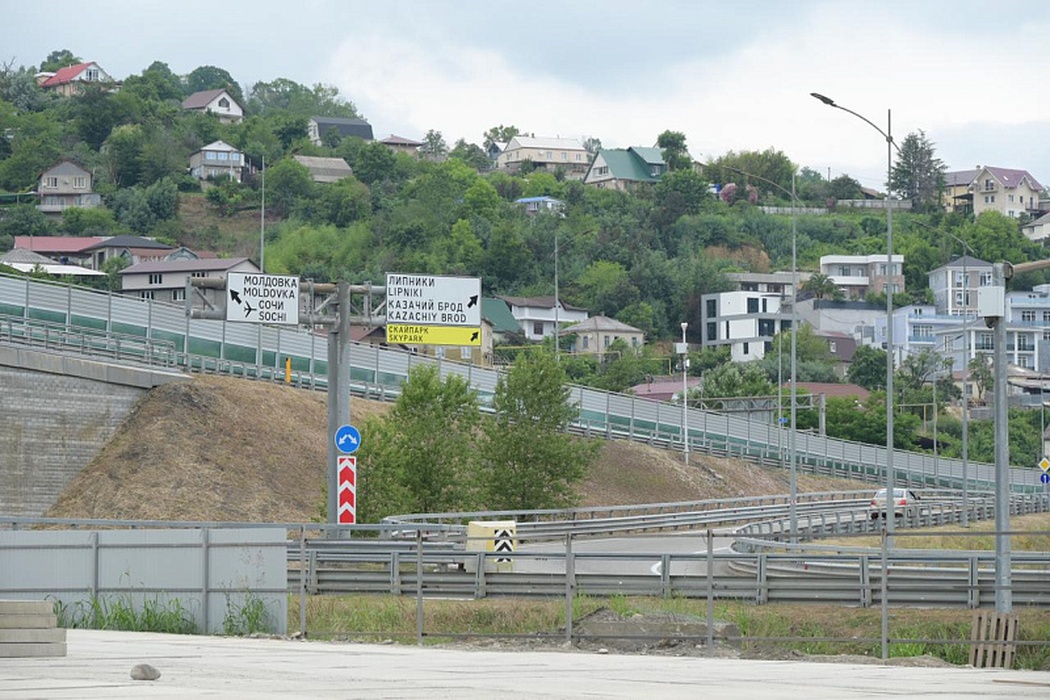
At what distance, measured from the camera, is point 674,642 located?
25.5m

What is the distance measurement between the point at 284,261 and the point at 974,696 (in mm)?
155896

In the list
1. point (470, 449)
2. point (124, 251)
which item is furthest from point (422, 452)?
point (124, 251)

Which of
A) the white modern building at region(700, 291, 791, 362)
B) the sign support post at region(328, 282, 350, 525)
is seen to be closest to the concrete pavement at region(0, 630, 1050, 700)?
the sign support post at region(328, 282, 350, 525)

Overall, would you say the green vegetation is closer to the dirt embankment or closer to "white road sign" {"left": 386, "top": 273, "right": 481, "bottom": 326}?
the dirt embankment

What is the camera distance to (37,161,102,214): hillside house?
19525 centimetres

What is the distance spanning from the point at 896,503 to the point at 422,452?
2266cm

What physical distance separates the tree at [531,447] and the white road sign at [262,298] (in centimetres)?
2150

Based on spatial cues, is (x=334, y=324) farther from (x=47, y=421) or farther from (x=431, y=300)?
(x=47, y=421)

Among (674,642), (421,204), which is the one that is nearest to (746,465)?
(674,642)

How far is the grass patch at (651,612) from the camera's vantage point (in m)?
26.8

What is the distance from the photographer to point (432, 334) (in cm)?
4003

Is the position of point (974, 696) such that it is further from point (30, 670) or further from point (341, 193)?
point (341, 193)

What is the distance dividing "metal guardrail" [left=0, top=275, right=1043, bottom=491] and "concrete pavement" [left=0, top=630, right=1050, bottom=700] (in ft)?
132

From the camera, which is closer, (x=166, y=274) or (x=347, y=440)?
(x=347, y=440)
